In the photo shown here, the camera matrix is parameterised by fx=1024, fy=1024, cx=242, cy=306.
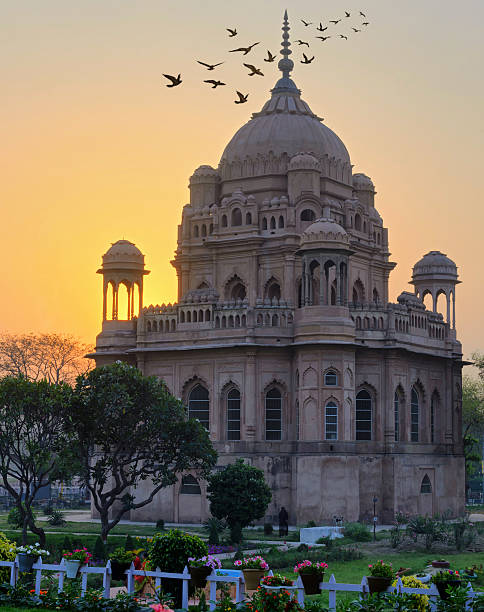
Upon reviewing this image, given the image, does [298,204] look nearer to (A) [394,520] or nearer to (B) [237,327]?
(B) [237,327]

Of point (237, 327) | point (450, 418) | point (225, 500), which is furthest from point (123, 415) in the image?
point (450, 418)

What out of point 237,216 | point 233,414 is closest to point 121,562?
point 233,414

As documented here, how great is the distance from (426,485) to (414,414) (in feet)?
13.0

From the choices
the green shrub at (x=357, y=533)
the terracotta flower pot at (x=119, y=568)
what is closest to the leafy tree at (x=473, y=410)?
the green shrub at (x=357, y=533)

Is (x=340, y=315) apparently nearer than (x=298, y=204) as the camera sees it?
Yes

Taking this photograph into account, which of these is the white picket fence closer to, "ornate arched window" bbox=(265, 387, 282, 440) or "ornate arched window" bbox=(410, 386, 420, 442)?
"ornate arched window" bbox=(265, 387, 282, 440)

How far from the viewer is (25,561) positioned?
84.9 ft

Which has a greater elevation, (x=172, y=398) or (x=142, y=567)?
(x=172, y=398)

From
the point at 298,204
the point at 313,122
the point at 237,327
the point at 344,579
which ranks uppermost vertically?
the point at 313,122

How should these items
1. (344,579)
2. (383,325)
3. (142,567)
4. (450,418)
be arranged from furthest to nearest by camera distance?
(450,418) → (383,325) → (344,579) → (142,567)

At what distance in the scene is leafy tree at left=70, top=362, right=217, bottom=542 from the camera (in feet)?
138

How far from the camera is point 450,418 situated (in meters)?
60.3

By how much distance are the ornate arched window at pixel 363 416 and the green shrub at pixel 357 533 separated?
8755 millimetres

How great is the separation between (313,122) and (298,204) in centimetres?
739
